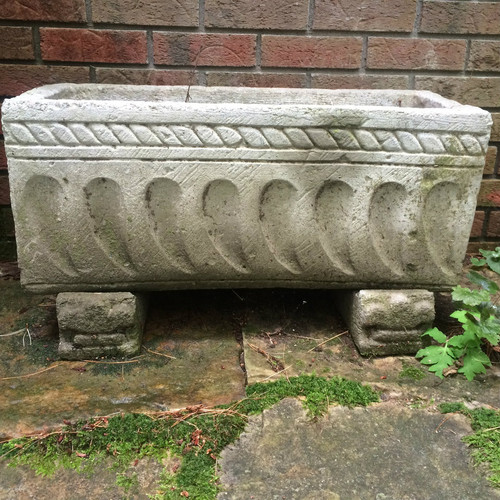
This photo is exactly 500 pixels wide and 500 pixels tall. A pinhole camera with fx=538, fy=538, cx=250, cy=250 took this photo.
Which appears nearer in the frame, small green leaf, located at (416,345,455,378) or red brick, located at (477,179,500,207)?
small green leaf, located at (416,345,455,378)

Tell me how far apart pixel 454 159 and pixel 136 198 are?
1.07 meters

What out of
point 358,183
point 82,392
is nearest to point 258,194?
point 358,183

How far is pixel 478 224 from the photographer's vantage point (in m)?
2.82

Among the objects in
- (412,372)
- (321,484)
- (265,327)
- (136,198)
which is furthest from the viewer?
(265,327)

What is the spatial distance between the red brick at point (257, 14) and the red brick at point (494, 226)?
138 centimetres

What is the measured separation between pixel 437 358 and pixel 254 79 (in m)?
1.49

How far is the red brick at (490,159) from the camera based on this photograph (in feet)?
8.86

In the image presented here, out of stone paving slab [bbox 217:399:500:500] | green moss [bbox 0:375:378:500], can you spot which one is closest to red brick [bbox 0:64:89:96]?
green moss [bbox 0:375:378:500]

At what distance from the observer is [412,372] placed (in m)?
1.94

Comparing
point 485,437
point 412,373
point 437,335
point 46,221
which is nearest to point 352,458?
point 485,437

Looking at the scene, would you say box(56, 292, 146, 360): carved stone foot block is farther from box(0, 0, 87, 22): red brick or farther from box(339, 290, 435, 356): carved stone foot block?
box(0, 0, 87, 22): red brick

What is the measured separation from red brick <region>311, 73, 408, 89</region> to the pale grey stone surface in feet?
2.55

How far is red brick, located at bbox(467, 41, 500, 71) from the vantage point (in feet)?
8.37

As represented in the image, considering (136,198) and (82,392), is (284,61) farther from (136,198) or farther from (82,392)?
(82,392)
